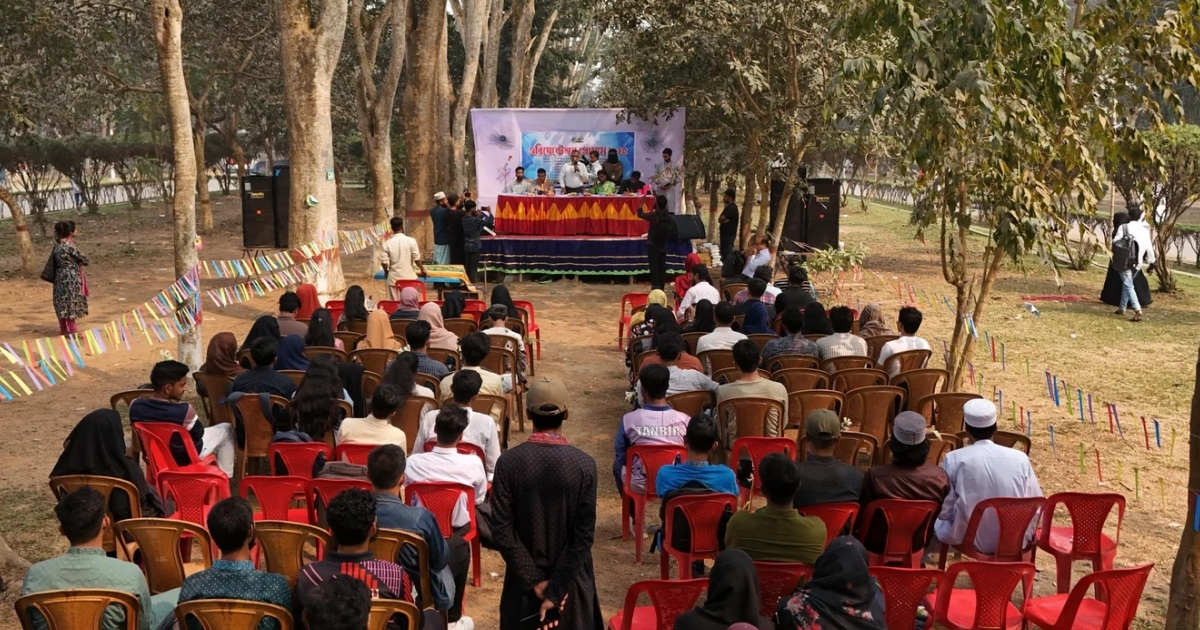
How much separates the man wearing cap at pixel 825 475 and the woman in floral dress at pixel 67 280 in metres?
11.1

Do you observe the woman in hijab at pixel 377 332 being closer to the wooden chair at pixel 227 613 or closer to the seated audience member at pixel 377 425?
the seated audience member at pixel 377 425

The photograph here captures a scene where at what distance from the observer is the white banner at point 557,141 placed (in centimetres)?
2172

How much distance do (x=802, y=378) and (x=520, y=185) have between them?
45.9 ft

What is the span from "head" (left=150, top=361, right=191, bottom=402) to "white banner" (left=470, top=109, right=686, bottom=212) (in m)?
15.4

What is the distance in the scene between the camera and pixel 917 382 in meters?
8.52

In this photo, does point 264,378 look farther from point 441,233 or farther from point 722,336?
point 441,233

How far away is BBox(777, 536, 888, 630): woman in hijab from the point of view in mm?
4113

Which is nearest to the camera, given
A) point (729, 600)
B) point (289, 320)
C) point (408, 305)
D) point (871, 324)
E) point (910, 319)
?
point (729, 600)

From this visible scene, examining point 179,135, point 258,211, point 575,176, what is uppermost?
point 179,135

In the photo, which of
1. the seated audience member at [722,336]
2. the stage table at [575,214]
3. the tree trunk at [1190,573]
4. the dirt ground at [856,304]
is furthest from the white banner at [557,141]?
the tree trunk at [1190,573]

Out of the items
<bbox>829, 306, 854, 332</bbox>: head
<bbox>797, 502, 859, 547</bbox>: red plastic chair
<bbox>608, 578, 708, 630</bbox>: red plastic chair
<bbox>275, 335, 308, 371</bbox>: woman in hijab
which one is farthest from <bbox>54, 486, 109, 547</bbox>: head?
<bbox>829, 306, 854, 332</bbox>: head

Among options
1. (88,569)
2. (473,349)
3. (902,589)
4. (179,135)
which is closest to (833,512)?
(902,589)

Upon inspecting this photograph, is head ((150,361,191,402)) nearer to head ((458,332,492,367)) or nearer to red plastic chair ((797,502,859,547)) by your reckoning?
head ((458,332,492,367))

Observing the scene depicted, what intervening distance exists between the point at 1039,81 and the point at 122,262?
18.9 meters
